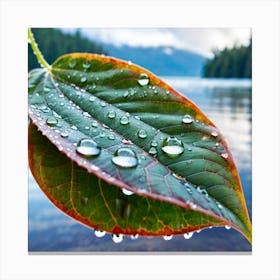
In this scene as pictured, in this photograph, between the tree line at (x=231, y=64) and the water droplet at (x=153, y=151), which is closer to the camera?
the water droplet at (x=153, y=151)

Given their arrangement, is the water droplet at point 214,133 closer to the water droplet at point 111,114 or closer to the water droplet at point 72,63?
the water droplet at point 111,114

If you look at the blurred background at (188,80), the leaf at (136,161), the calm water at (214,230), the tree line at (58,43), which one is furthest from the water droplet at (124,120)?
the calm water at (214,230)

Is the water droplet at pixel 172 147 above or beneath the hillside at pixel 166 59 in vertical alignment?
beneath

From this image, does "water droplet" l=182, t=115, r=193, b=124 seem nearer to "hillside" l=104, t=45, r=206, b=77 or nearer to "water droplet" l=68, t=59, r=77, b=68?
"water droplet" l=68, t=59, r=77, b=68

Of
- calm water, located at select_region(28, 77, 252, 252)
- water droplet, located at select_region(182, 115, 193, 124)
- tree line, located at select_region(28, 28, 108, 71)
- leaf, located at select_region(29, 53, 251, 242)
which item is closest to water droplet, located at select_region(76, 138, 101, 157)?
leaf, located at select_region(29, 53, 251, 242)

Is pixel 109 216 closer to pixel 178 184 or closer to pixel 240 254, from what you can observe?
pixel 178 184
